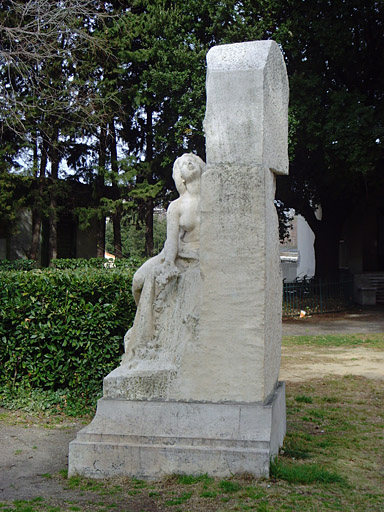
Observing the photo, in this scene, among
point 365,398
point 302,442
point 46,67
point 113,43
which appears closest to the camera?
point 302,442

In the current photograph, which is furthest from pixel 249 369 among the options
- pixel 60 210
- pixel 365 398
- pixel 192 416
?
pixel 60 210

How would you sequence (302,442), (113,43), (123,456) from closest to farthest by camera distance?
(123,456), (302,442), (113,43)

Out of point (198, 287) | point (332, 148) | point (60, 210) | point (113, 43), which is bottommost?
point (198, 287)

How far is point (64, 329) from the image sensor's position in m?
6.77

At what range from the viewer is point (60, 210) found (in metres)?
20.3

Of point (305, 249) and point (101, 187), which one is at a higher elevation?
point (101, 187)

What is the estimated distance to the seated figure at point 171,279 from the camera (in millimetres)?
5027

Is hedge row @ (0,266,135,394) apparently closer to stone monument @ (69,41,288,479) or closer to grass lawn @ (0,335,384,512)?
stone monument @ (69,41,288,479)

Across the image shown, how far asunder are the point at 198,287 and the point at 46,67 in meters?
14.6

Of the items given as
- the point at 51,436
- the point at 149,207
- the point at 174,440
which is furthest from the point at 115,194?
the point at 174,440

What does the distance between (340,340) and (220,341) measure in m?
8.99

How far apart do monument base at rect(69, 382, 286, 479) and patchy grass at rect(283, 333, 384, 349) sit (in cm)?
810

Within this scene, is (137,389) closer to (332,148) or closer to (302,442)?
(302,442)

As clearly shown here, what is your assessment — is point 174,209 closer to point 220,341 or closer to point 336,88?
point 220,341
